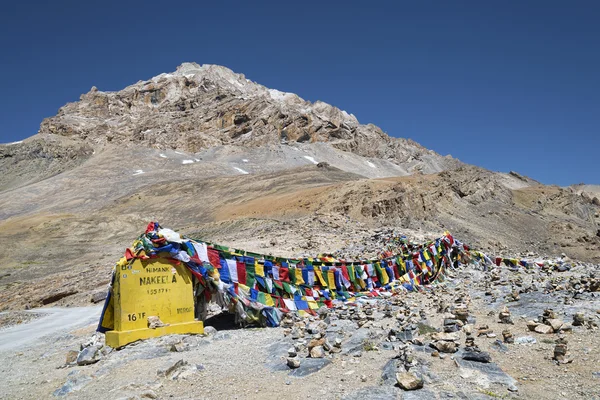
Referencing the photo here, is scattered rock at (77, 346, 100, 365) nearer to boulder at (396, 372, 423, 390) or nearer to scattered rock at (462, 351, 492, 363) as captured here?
boulder at (396, 372, 423, 390)

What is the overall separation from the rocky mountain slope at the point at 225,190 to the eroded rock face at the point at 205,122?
0.38 m

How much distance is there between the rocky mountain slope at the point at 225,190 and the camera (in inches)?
985

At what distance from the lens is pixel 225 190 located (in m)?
50.4

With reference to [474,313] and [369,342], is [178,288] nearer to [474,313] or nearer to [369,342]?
[369,342]

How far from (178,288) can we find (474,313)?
5247 mm

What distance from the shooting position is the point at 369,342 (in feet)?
20.4

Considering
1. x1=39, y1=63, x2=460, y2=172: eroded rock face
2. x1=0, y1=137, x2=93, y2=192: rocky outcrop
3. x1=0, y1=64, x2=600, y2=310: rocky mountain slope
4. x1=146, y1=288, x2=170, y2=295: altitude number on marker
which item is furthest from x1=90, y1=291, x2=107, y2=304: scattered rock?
x1=39, y1=63, x2=460, y2=172: eroded rock face

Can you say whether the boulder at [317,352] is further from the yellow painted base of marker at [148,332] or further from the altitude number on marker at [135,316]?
the altitude number on marker at [135,316]

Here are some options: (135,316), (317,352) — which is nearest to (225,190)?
(135,316)

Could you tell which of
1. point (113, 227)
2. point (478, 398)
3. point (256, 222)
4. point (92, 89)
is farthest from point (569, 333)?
point (92, 89)

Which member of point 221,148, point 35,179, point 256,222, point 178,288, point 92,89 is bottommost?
point 178,288

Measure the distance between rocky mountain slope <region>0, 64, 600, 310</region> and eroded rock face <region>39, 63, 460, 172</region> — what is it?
1.25 feet

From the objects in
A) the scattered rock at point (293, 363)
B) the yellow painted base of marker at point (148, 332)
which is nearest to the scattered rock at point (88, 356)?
the yellow painted base of marker at point (148, 332)

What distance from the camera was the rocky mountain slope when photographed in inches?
985
